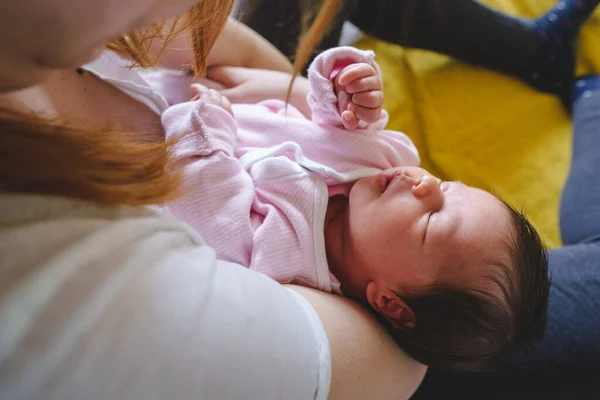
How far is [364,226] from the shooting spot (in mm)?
704

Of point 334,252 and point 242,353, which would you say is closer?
point 242,353

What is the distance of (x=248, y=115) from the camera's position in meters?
0.79

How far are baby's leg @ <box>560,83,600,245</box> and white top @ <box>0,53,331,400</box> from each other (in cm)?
75

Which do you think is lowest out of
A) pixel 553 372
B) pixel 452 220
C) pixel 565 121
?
pixel 553 372

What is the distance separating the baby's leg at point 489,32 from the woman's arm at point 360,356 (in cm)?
81

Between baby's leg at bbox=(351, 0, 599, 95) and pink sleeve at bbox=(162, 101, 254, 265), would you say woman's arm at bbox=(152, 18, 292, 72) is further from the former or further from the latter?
baby's leg at bbox=(351, 0, 599, 95)

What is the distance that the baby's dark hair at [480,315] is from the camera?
65 cm

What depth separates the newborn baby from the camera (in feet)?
2.14

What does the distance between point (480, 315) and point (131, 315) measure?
454 millimetres

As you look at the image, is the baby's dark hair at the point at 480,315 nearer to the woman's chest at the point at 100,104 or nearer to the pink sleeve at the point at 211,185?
the pink sleeve at the point at 211,185

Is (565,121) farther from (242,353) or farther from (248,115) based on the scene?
(242,353)

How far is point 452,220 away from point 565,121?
753mm

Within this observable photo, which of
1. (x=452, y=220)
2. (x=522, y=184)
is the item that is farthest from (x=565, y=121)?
(x=452, y=220)

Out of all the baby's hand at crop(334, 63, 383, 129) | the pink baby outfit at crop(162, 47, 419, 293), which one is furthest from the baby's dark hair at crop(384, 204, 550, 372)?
the baby's hand at crop(334, 63, 383, 129)
